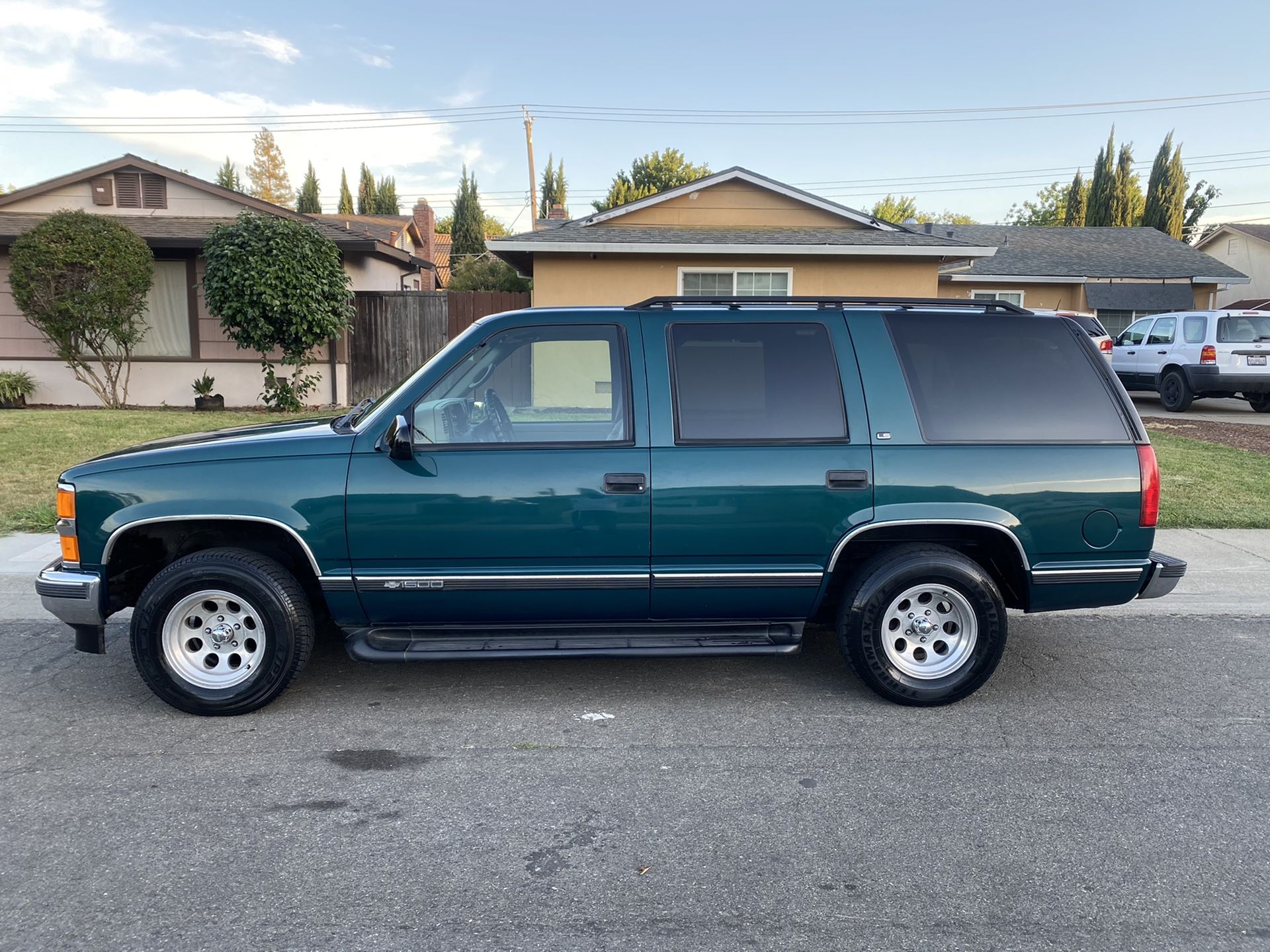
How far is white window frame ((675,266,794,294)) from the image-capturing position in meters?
15.3

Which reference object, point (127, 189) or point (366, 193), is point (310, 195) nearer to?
point (366, 193)

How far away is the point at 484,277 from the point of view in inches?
→ 1326

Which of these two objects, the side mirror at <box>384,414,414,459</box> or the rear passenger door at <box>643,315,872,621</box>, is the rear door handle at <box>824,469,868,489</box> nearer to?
the rear passenger door at <box>643,315,872,621</box>

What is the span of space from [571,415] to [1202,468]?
31.5 ft

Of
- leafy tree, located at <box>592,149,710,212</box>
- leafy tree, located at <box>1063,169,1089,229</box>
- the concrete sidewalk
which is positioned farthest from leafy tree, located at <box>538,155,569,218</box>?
the concrete sidewalk

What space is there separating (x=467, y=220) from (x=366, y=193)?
8670mm

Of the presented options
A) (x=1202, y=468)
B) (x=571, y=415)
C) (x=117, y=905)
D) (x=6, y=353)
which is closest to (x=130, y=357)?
(x=6, y=353)

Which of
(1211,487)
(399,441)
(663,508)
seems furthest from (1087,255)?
(399,441)

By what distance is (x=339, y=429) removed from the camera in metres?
4.44

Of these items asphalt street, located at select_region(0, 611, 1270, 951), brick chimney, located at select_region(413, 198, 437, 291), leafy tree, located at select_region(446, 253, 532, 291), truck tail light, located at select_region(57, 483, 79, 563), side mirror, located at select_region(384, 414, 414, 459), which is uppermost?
brick chimney, located at select_region(413, 198, 437, 291)

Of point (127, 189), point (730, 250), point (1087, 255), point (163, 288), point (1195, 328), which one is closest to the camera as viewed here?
point (730, 250)

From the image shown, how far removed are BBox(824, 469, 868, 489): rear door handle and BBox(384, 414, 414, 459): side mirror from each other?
1907mm

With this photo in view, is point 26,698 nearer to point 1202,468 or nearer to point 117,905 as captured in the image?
point 117,905

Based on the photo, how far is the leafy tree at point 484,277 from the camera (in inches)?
1320
